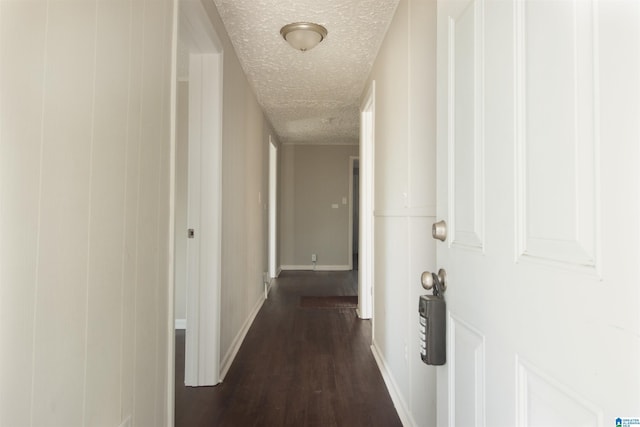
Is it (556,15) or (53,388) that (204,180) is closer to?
(53,388)

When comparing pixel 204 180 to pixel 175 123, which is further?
pixel 204 180

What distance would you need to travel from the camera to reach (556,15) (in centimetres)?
56

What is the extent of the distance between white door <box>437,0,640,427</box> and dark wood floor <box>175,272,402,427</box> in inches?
48.7

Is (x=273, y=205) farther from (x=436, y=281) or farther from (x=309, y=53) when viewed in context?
(x=436, y=281)

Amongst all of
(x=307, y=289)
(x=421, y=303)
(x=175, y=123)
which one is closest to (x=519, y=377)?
(x=421, y=303)

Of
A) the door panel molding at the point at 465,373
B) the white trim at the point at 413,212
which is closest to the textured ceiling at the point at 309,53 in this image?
the white trim at the point at 413,212

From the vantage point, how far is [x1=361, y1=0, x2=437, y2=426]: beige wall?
5.22 ft

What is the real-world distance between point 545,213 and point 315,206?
6504mm

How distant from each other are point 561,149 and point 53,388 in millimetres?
1103

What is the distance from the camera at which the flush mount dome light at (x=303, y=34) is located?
2373mm

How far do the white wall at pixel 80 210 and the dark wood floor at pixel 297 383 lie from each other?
74 centimetres

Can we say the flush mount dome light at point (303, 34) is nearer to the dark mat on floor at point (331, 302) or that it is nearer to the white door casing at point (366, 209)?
the white door casing at point (366, 209)

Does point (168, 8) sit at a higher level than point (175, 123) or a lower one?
higher

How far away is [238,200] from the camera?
3109mm
